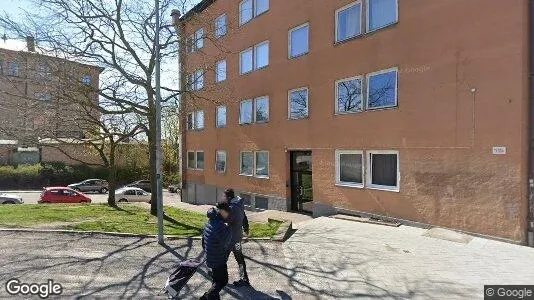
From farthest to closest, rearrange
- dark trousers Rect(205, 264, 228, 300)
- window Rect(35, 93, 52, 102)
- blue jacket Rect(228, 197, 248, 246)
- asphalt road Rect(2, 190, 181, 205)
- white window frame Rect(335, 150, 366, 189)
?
1. asphalt road Rect(2, 190, 181, 205)
2. window Rect(35, 93, 52, 102)
3. white window frame Rect(335, 150, 366, 189)
4. blue jacket Rect(228, 197, 248, 246)
5. dark trousers Rect(205, 264, 228, 300)

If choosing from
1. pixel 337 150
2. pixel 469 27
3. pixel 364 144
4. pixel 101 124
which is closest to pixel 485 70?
pixel 469 27

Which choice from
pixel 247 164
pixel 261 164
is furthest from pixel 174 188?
pixel 261 164

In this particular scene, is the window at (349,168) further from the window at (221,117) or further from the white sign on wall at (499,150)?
the window at (221,117)

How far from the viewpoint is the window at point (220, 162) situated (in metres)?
21.1

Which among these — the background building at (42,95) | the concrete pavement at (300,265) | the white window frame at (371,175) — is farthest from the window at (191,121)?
the concrete pavement at (300,265)

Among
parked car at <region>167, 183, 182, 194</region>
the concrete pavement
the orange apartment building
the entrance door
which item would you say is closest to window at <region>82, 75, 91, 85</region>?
the orange apartment building

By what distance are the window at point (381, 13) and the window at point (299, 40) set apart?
3.09 metres

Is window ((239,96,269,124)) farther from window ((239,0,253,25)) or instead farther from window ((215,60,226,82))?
window ((239,0,253,25))

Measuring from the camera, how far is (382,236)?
374 inches

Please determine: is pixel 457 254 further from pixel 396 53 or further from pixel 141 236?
pixel 141 236

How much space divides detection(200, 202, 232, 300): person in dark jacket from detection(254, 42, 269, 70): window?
12860 millimetres

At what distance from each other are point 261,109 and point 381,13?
7291mm

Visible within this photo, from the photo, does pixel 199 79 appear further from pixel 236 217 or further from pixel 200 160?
pixel 236 217

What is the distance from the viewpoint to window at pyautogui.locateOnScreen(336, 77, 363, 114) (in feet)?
41.2
